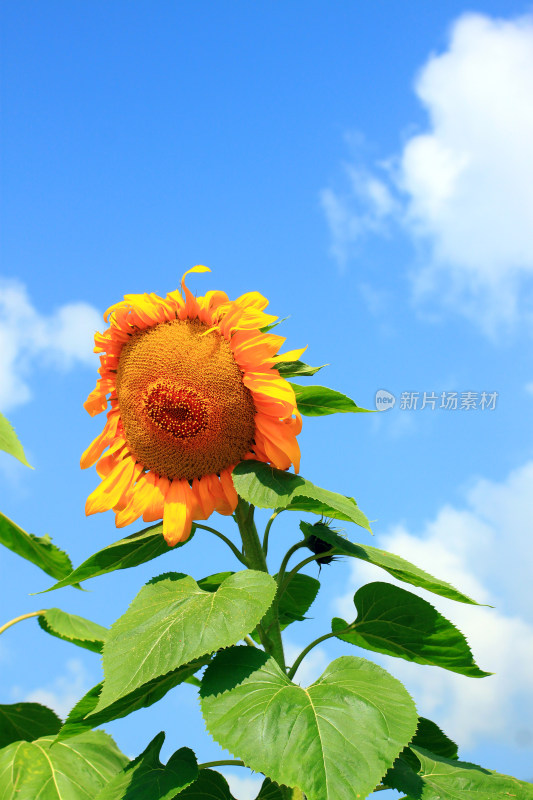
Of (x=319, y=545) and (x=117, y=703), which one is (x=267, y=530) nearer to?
(x=319, y=545)

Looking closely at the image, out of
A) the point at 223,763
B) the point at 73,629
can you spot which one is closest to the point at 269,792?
the point at 223,763

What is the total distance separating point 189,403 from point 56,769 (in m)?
1.93

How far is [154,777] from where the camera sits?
2490 mm

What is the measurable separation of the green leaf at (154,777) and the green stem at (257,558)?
16.9 inches

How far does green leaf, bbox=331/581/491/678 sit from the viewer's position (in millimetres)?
2855

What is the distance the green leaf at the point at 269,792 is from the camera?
2.83 metres

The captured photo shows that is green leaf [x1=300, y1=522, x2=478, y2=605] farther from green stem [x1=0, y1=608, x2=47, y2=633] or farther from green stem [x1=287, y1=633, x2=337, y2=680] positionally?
green stem [x1=0, y1=608, x2=47, y2=633]

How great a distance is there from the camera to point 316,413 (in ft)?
9.39

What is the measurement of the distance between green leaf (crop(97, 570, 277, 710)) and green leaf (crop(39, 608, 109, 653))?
5.36ft

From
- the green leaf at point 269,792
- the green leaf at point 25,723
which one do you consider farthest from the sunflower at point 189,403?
the green leaf at point 25,723

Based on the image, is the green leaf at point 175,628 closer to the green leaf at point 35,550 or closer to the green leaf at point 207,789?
the green leaf at point 207,789

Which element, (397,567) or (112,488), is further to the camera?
(112,488)

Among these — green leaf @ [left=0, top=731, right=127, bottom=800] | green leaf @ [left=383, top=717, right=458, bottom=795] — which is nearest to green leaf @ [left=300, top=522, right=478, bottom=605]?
green leaf @ [left=383, top=717, right=458, bottom=795]

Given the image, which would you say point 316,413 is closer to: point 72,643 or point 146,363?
point 146,363
